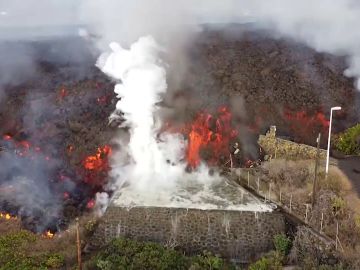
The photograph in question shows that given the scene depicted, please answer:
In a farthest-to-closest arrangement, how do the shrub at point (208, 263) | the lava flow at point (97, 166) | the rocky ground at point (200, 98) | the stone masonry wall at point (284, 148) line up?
1. the rocky ground at point (200, 98)
2. the lava flow at point (97, 166)
3. the stone masonry wall at point (284, 148)
4. the shrub at point (208, 263)

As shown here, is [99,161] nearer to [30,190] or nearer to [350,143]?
[30,190]

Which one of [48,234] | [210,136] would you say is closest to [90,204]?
[48,234]

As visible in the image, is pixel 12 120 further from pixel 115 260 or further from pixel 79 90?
pixel 115 260

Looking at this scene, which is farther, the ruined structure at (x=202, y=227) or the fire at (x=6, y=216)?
the fire at (x=6, y=216)

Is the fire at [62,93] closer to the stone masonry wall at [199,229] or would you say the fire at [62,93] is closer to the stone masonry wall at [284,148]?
the stone masonry wall at [284,148]

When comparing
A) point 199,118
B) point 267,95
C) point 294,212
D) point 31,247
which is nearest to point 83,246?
point 31,247

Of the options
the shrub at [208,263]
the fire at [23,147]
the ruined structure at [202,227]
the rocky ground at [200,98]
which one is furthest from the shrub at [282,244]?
the fire at [23,147]
